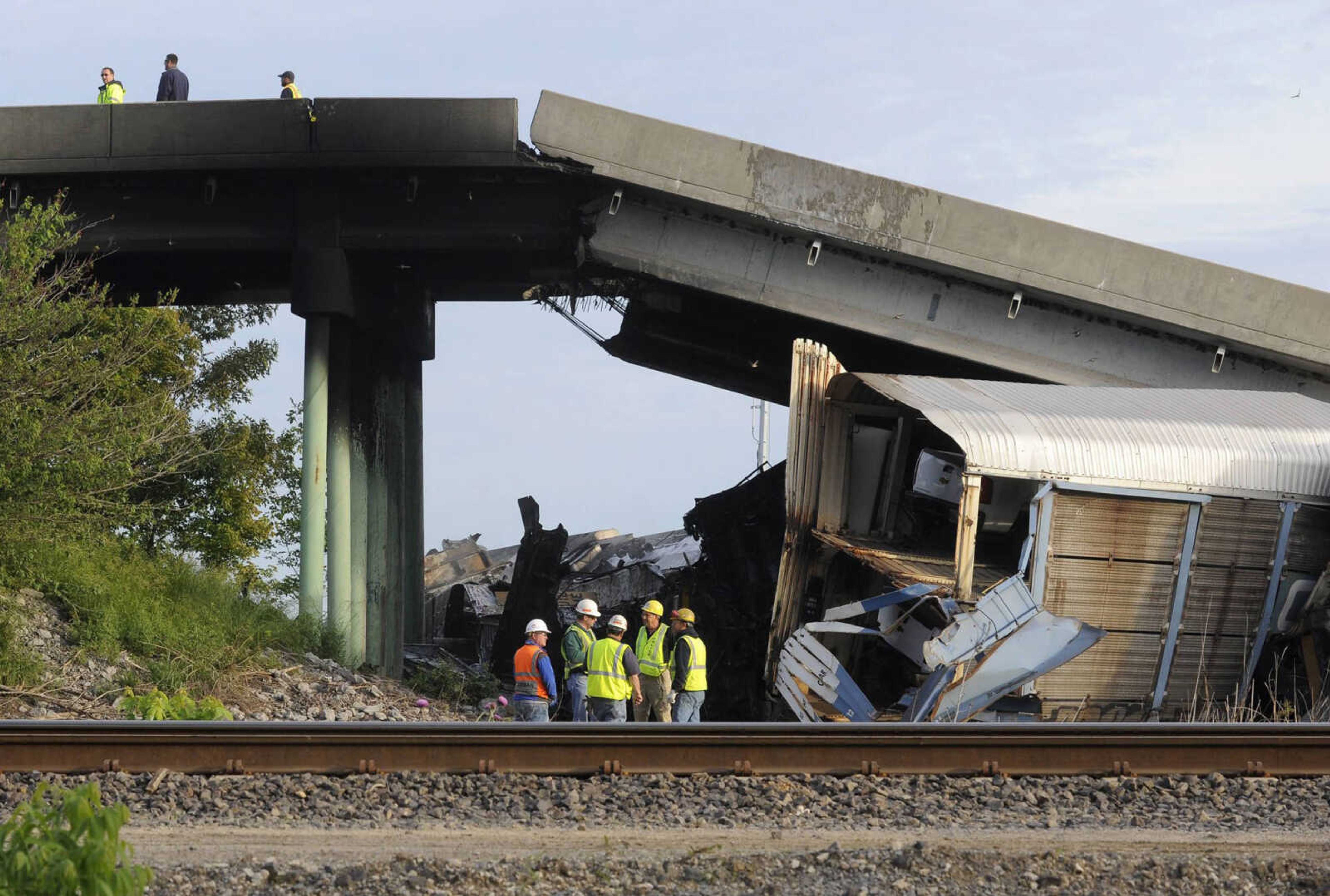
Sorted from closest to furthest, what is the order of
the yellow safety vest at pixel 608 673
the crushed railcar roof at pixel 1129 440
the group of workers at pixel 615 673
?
1. the group of workers at pixel 615 673
2. the yellow safety vest at pixel 608 673
3. the crushed railcar roof at pixel 1129 440

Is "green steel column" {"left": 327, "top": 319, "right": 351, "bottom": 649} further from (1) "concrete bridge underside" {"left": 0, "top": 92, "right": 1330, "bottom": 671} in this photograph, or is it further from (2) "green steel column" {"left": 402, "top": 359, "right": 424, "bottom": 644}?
(2) "green steel column" {"left": 402, "top": 359, "right": 424, "bottom": 644}

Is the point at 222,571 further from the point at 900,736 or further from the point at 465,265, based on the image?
the point at 900,736

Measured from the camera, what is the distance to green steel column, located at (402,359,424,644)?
2425 cm

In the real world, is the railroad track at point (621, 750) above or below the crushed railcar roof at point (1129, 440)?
below

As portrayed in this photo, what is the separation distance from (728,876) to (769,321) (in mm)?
15274

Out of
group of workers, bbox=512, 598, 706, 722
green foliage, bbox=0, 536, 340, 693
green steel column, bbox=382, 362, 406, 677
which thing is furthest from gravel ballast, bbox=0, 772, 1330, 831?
green steel column, bbox=382, 362, 406, 677

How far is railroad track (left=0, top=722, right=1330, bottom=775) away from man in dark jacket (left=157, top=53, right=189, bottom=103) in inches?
504

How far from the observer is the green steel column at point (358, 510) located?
1933 centimetres

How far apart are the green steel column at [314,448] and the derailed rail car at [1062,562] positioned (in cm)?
725

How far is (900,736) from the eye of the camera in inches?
308

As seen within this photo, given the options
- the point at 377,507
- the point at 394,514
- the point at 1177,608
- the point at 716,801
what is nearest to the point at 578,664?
the point at 716,801

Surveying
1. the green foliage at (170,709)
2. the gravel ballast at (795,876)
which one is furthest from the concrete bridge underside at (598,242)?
the gravel ballast at (795,876)

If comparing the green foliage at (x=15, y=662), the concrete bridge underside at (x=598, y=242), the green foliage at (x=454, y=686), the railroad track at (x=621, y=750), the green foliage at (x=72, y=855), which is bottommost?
the green foliage at (x=454, y=686)

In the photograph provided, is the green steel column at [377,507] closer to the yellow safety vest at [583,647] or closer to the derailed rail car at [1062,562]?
the derailed rail car at [1062,562]
